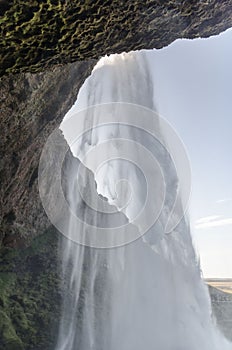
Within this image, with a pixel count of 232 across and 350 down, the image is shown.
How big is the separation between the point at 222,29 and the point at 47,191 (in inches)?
701

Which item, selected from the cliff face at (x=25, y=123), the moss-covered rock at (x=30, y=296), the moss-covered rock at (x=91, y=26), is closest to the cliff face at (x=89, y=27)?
the moss-covered rock at (x=91, y=26)

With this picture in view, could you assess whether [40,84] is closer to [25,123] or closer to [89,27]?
[25,123]

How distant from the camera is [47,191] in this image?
73.4 feet

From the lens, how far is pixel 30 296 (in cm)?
1995

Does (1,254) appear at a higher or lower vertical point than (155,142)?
lower

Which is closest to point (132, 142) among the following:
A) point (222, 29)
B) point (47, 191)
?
point (47, 191)

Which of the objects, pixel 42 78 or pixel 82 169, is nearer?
pixel 42 78

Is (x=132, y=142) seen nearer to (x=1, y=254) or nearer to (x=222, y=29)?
(x=1, y=254)

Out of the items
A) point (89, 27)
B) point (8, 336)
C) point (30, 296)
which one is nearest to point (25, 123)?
point (89, 27)

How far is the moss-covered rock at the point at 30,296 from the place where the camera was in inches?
684

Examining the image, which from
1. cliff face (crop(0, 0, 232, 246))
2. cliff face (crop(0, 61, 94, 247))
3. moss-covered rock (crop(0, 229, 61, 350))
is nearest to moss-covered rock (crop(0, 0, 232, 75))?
cliff face (crop(0, 0, 232, 246))

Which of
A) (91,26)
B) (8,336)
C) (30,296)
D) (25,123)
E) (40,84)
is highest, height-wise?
(40,84)

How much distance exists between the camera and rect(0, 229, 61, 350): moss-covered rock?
17.4m

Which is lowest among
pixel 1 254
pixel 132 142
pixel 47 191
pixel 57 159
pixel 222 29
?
pixel 222 29
